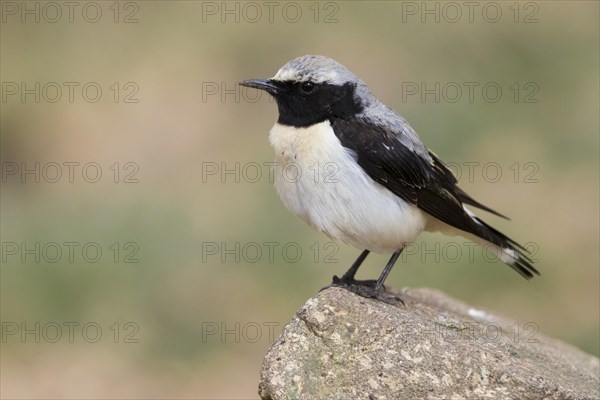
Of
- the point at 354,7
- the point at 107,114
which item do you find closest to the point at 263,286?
the point at 107,114

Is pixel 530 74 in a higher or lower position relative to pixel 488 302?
higher

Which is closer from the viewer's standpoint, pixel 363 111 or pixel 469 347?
pixel 469 347

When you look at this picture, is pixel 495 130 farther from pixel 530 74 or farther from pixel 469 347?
pixel 469 347

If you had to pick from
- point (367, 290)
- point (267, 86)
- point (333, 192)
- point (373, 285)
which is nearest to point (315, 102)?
point (267, 86)

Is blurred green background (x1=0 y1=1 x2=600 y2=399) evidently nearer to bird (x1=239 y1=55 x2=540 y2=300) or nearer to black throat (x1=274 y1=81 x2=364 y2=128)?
bird (x1=239 y1=55 x2=540 y2=300)

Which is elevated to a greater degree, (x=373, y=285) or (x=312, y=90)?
(x=312, y=90)

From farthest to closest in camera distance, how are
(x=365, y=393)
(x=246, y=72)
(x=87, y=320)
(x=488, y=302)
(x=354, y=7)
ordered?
(x=354, y=7) < (x=246, y=72) < (x=488, y=302) < (x=87, y=320) < (x=365, y=393)

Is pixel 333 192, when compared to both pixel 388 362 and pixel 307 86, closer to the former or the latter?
pixel 307 86
